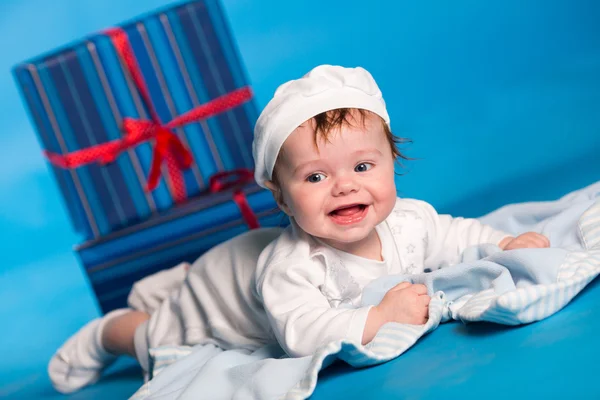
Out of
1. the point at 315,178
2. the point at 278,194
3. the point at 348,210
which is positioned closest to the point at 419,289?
the point at 348,210

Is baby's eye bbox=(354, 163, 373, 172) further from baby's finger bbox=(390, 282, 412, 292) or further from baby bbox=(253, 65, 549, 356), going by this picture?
baby's finger bbox=(390, 282, 412, 292)

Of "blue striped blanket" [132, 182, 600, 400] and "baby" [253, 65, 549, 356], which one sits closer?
"blue striped blanket" [132, 182, 600, 400]

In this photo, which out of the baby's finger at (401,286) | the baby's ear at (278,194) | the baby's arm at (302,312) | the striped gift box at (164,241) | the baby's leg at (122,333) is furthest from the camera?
the striped gift box at (164,241)

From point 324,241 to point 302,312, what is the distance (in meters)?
0.29

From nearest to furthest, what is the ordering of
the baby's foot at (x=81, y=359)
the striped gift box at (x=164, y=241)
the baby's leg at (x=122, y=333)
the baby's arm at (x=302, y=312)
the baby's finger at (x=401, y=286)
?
the baby's arm at (x=302, y=312), the baby's finger at (x=401, y=286), the baby's leg at (x=122, y=333), the baby's foot at (x=81, y=359), the striped gift box at (x=164, y=241)

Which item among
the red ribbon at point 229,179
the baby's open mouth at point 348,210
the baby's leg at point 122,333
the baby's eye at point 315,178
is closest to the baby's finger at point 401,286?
the baby's open mouth at point 348,210

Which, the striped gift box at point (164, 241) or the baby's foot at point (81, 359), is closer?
the baby's foot at point (81, 359)

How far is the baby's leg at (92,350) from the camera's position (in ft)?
10.1

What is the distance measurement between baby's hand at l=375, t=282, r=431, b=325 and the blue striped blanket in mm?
29

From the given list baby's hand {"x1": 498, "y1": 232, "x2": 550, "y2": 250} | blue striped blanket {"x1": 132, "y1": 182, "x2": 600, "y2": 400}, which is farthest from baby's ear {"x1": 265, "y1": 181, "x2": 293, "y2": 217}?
baby's hand {"x1": 498, "y1": 232, "x2": 550, "y2": 250}

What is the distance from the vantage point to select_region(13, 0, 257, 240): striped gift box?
3.81m

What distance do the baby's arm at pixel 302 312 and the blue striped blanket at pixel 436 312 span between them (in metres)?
0.06

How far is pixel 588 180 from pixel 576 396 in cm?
194

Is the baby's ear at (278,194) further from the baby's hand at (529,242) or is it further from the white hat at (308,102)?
the baby's hand at (529,242)
